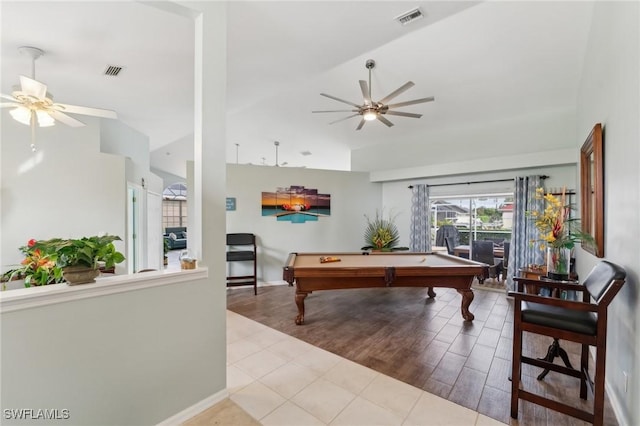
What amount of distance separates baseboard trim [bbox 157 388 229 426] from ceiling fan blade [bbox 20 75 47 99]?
310 centimetres

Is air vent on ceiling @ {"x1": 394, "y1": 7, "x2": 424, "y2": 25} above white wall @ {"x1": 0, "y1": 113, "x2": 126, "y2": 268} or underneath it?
above

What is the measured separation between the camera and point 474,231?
562 cm

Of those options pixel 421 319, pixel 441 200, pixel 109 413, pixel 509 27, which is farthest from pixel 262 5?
pixel 441 200

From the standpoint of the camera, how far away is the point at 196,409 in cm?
190

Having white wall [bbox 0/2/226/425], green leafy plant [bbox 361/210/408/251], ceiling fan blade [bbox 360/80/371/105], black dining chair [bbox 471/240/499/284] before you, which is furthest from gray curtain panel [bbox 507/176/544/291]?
white wall [bbox 0/2/226/425]

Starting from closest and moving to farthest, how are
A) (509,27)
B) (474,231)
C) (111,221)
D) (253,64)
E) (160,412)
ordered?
1. (160,412)
2. (509,27)
3. (253,64)
4. (111,221)
5. (474,231)

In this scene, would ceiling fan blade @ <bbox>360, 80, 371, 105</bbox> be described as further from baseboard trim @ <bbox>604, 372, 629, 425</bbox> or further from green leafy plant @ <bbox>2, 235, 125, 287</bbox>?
baseboard trim @ <bbox>604, 372, 629, 425</bbox>

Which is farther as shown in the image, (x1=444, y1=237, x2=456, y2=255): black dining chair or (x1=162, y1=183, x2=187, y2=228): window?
(x1=162, y1=183, x2=187, y2=228): window

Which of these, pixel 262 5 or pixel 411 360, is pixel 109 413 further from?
pixel 262 5

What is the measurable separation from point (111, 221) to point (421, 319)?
4.79 m

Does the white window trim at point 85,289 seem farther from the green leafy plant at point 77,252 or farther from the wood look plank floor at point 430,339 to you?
the wood look plank floor at point 430,339

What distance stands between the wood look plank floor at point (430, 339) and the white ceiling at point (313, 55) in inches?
131

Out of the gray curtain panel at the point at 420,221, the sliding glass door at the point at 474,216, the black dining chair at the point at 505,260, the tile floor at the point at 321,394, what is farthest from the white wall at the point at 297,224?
the tile floor at the point at 321,394

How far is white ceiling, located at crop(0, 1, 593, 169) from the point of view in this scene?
238 centimetres
